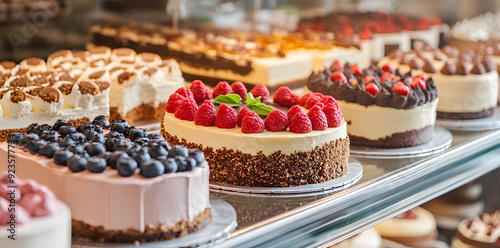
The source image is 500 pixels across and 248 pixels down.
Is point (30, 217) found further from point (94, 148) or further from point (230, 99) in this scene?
point (230, 99)

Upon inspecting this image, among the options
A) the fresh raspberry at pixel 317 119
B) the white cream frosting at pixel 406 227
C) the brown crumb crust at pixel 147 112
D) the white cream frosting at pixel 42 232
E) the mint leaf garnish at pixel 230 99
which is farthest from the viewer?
the white cream frosting at pixel 406 227

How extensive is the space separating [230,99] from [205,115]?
321mm

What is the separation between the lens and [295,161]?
2639mm

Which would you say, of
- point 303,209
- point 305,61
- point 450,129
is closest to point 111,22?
point 305,61

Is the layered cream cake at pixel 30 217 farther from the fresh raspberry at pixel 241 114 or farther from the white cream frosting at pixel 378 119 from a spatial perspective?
the white cream frosting at pixel 378 119

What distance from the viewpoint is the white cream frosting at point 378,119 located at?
10.7 feet

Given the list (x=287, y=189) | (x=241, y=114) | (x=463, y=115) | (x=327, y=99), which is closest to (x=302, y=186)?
(x=287, y=189)

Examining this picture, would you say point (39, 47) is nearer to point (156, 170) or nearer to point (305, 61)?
point (305, 61)

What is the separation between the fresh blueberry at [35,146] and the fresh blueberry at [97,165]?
24 centimetres

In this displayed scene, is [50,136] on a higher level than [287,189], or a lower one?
higher

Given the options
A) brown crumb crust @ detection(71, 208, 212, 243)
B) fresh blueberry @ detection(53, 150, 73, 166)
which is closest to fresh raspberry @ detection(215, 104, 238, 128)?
brown crumb crust @ detection(71, 208, 212, 243)

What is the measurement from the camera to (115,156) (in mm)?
2053

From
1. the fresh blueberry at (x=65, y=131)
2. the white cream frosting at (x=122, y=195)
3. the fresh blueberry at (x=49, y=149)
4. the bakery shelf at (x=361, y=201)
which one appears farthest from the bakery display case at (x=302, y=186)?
the fresh blueberry at (x=65, y=131)

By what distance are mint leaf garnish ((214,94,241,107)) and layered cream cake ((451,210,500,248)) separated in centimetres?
194
